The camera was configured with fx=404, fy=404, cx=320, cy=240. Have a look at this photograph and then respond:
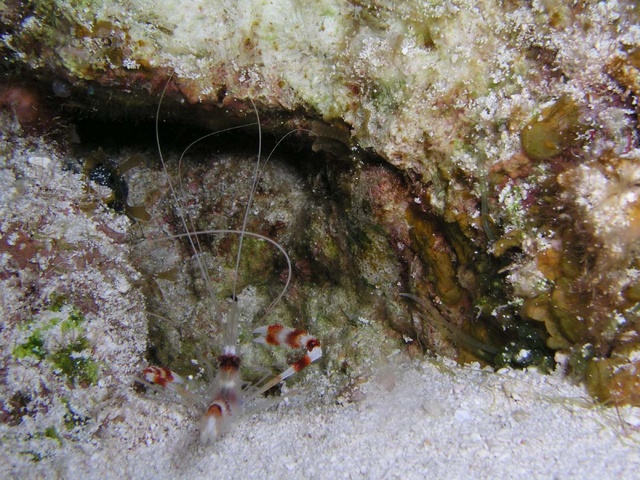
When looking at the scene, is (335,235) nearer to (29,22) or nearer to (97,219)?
Answer: (97,219)

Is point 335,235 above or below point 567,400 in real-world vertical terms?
below

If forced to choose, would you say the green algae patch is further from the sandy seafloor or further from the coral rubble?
the coral rubble

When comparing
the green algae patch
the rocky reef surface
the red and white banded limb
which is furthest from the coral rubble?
the green algae patch

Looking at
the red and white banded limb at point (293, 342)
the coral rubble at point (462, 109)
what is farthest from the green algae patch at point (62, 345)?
the coral rubble at point (462, 109)

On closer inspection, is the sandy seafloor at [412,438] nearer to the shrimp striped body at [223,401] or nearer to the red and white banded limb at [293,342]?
the shrimp striped body at [223,401]

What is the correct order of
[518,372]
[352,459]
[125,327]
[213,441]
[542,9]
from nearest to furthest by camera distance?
[542,9] → [352,459] → [518,372] → [213,441] → [125,327]

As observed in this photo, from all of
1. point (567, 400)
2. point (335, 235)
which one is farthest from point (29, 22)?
point (567, 400)

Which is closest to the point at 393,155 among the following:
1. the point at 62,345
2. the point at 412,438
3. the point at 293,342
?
the point at 412,438
